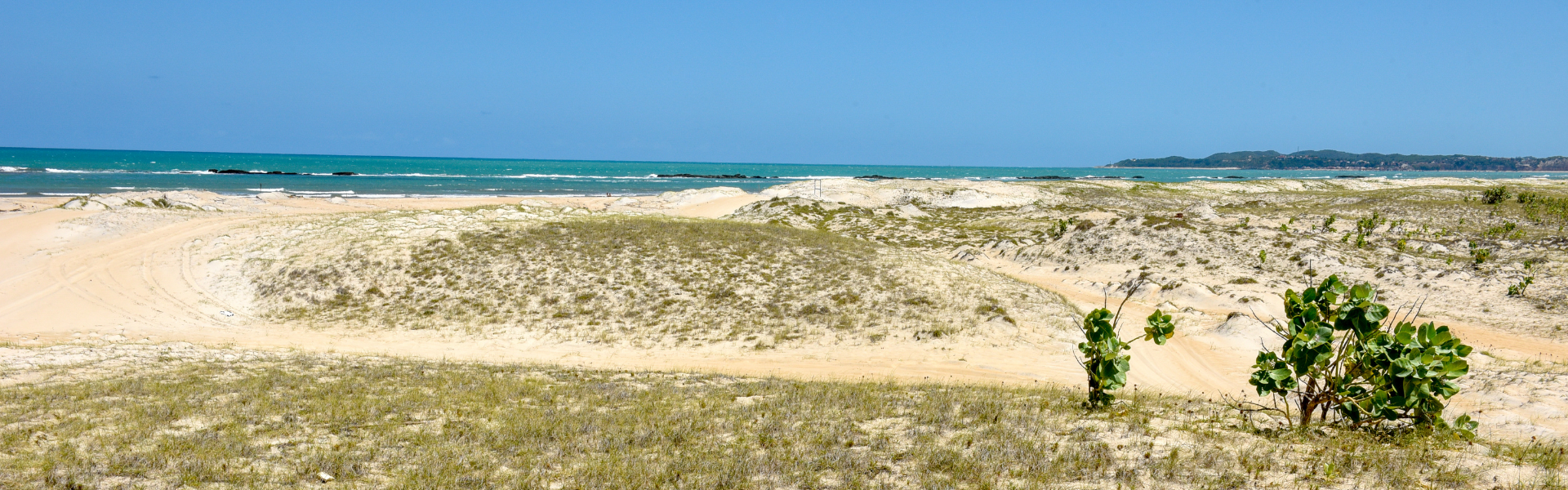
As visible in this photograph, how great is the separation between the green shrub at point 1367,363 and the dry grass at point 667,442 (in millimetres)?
386

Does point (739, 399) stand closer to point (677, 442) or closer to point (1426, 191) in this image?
point (677, 442)

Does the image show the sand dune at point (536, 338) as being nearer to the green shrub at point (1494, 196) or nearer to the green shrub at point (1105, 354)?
the green shrub at point (1105, 354)

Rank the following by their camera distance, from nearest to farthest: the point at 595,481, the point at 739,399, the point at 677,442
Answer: the point at 595,481
the point at 677,442
the point at 739,399

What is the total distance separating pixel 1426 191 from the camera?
192 feet

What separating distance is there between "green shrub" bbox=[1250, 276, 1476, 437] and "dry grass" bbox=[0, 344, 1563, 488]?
1.27 ft

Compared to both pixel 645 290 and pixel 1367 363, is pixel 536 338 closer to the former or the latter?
pixel 645 290

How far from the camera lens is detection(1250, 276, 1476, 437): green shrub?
8.30m

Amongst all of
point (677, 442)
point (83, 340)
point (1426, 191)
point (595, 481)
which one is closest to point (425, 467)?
point (595, 481)

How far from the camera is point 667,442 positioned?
962 cm

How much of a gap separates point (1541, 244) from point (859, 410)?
118 feet

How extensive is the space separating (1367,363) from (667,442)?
8360 millimetres

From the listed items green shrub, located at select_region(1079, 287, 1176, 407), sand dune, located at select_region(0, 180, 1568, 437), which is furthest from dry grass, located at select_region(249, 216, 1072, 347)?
green shrub, located at select_region(1079, 287, 1176, 407)

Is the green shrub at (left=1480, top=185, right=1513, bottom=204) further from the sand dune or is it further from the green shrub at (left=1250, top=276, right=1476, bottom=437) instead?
the green shrub at (left=1250, top=276, right=1476, bottom=437)

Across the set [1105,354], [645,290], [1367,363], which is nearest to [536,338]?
[645,290]
